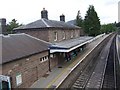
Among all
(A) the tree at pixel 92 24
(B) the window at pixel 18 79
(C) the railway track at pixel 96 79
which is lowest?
(C) the railway track at pixel 96 79

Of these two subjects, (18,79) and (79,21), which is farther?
(79,21)

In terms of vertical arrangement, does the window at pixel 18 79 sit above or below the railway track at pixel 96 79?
above

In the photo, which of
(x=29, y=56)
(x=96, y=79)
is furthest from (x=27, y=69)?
(x=96, y=79)

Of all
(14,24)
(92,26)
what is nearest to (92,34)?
(92,26)

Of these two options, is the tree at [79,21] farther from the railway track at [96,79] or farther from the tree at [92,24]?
the railway track at [96,79]

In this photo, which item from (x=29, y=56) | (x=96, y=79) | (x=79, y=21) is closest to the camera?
(x=29, y=56)

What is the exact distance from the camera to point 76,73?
20.5 metres

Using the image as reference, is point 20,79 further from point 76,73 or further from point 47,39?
point 47,39

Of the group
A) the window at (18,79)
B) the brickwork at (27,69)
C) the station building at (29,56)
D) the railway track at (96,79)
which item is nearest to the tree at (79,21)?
the station building at (29,56)

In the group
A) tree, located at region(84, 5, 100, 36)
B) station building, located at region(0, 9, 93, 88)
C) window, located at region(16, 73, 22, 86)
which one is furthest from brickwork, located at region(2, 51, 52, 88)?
tree, located at region(84, 5, 100, 36)

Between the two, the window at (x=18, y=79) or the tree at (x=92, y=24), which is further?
the tree at (x=92, y=24)

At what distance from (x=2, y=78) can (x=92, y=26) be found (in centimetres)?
6052

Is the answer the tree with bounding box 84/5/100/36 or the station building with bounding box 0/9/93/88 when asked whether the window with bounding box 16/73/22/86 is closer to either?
the station building with bounding box 0/9/93/88

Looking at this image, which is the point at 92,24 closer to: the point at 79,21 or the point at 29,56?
the point at 79,21
